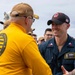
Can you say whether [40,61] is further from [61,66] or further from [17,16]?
[61,66]

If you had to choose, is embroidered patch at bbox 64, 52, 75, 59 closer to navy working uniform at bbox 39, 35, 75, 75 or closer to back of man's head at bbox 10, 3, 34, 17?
navy working uniform at bbox 39, 35, 75, 75

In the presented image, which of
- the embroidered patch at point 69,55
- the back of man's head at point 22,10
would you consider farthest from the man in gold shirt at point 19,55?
the embroidered patch at point 69,55

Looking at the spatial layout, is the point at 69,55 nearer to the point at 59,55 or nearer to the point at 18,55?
the point at 59,55

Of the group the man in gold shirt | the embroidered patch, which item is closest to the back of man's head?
the man in gold shirt

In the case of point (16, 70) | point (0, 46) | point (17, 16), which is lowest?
point (16, 70)

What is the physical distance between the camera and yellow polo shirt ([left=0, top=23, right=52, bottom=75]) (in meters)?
4.33

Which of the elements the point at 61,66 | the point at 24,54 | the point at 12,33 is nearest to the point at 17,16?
the point at 12,33

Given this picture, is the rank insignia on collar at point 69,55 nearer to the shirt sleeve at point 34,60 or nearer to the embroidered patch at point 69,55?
the embroidered patch at point 69,55

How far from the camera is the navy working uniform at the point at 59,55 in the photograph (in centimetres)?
553

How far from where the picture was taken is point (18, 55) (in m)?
4.36

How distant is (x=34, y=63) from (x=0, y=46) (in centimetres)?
47

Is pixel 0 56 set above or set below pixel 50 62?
above

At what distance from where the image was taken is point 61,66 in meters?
5.42

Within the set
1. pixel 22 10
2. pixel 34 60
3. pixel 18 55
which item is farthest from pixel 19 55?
pixel 22 10
